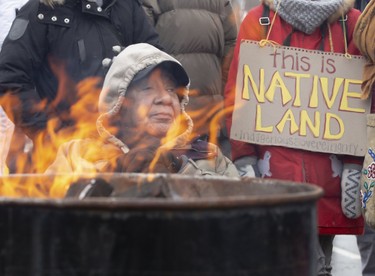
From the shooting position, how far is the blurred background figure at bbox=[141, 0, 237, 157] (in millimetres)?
6352

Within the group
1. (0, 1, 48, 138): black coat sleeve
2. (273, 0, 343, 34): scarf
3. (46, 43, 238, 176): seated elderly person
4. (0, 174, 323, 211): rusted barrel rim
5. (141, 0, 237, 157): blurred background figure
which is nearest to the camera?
(0, 174, 323, 211): rusted barrel rim

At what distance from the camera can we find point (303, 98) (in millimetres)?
5664

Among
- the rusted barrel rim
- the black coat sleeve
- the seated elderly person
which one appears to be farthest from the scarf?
the rusted barrel rim

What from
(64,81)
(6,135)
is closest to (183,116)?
(64,81)

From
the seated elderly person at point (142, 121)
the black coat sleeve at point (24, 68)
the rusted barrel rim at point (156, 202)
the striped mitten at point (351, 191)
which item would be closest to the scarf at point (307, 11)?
the striped mitten at point (351, 191)

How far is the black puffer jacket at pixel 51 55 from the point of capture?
17.2 feet

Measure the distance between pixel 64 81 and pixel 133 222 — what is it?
270cm

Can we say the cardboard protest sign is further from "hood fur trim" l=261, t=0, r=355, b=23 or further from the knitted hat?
the knitted hat

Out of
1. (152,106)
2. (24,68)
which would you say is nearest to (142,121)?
(152,106)

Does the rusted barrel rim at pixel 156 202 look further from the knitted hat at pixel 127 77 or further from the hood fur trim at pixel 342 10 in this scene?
the hood fur trim at pixel 342 10

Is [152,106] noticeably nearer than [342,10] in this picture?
Yes

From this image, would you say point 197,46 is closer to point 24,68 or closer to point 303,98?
point 303,98

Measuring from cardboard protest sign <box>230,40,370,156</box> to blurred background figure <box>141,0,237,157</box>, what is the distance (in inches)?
24.4

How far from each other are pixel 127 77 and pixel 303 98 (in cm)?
137
